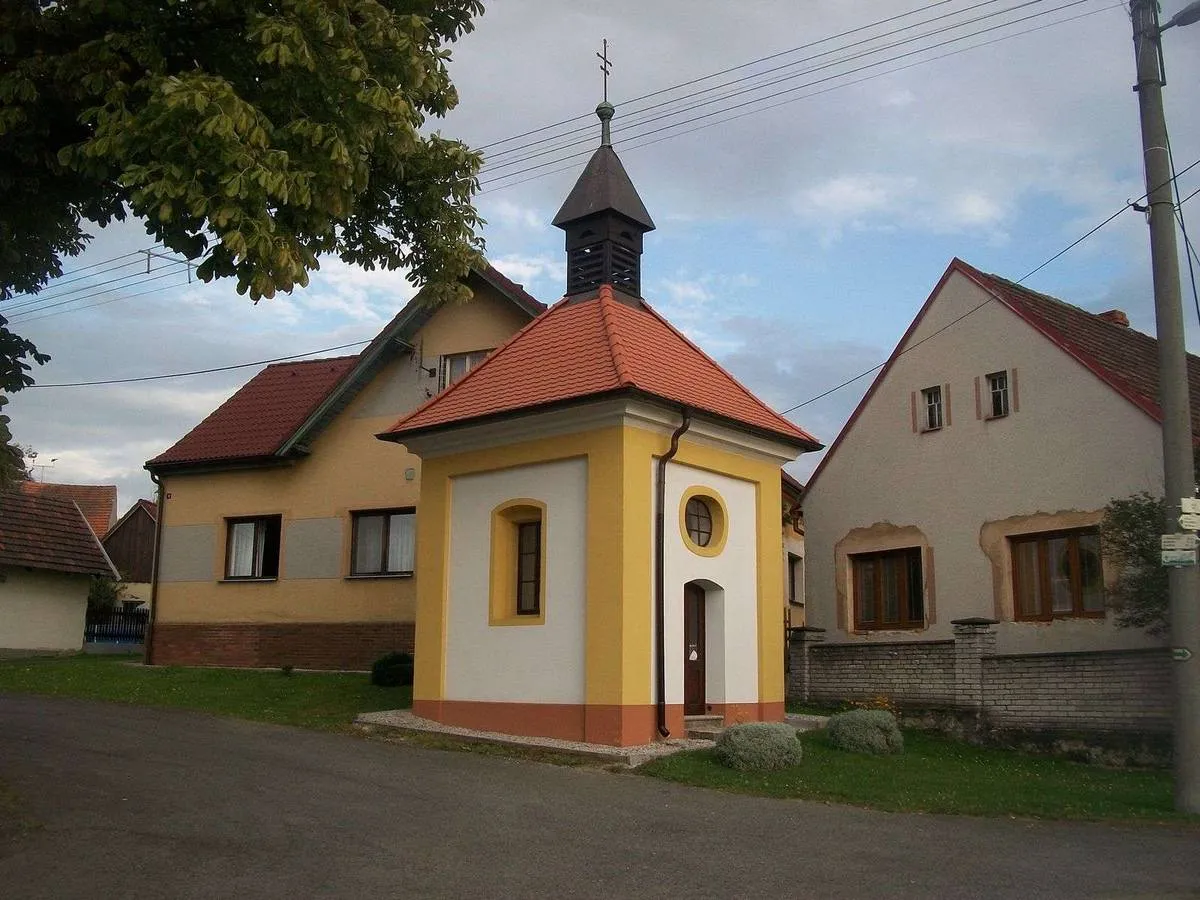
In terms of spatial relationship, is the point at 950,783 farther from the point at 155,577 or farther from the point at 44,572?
the point at 44,572

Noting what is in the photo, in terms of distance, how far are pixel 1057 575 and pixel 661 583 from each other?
6776 millimetres

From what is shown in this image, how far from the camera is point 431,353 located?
23.2 m

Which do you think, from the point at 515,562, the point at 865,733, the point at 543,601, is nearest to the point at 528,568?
the point at 515,562

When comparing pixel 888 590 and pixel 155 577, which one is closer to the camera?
pixel 888 590

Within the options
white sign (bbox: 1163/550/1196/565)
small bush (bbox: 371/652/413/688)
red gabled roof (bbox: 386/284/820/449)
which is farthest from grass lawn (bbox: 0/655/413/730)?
white sign (bbox: 1163/550/1196/565)

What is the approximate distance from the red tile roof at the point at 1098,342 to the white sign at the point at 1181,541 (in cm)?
599

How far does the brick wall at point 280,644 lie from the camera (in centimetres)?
2286

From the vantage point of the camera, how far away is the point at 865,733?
14875 mm

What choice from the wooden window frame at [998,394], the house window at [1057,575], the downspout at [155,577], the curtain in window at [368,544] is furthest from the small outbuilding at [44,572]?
the house window at [1057,575]

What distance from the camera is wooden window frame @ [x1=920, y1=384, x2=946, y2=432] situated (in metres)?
20.1

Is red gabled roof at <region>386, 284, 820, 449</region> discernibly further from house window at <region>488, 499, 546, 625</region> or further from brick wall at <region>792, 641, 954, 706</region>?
brick wall at <region>792, 641, 954, 706</region>

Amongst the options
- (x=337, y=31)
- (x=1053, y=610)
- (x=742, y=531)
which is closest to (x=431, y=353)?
(x=742, y=531)

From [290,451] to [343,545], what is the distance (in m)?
2.24

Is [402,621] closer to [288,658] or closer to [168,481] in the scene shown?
[288,658]
